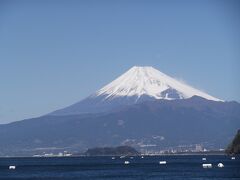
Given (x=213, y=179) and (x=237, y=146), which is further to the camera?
(x=237, y=146)

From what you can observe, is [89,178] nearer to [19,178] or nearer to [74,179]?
[74,179]

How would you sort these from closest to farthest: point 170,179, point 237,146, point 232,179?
point 232,179
point 170,179
point 237,146

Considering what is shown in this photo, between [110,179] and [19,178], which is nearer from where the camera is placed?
[110,179]

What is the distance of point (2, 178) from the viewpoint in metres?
94.9

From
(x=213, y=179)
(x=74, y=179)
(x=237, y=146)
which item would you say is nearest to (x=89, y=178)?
(x=74, y=179)

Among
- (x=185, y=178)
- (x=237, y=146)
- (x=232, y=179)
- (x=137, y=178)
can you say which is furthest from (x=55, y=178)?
(x=237, y=146)

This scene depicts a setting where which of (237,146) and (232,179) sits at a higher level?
(237,146)

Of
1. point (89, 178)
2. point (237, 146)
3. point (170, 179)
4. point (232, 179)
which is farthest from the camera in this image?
point (237, 146)

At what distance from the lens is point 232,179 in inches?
3036

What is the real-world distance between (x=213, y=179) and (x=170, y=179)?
4.95 meters

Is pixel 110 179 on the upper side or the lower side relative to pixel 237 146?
lower

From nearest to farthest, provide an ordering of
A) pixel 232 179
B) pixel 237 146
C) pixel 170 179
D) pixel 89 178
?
pixel 232 179
pixel 170 179
pixel 89 178
pixel 237 146

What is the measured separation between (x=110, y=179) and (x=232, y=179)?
50.4 feet

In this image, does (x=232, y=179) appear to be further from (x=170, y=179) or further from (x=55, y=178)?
(x=55, y=178)
